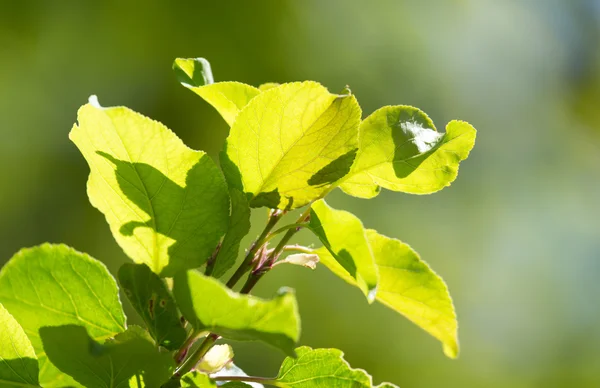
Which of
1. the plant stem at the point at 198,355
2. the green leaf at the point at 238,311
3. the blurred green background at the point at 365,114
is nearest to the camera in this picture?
the green leaf at the point at 238,311

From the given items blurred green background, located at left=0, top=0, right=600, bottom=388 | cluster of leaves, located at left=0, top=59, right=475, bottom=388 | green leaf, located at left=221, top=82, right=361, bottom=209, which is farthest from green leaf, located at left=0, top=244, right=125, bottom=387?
blurred green background, located at left=0, top=0, right=600, bottom=388

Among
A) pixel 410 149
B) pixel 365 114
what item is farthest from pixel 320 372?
pixel 365 114

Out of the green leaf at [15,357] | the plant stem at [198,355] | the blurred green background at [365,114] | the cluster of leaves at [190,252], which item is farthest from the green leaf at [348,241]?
the blurred green background at [365,114]

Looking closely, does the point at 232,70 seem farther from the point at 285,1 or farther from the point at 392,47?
the point at 392,47

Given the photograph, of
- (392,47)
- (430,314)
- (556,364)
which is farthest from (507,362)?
(430,314)

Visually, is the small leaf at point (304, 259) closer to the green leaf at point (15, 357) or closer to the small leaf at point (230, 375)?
the small leaf at point (230, 375)

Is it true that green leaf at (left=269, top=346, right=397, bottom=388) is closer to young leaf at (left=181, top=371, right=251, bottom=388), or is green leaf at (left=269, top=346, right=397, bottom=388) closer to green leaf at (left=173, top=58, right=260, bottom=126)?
young leaf at (left=181, top=371, right=251, bottom=388)
